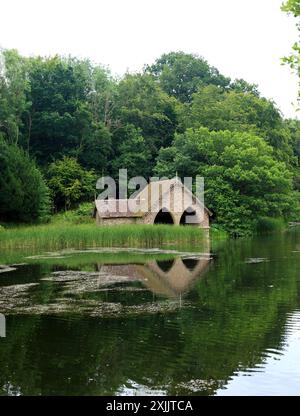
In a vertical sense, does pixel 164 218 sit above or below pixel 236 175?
below

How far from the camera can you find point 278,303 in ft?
46.2

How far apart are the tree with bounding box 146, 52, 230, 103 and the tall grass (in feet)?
128

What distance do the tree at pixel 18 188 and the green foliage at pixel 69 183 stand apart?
5059 mm

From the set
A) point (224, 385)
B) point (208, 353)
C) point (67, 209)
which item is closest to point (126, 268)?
point (208, 353)

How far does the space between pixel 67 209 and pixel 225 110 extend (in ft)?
54.4

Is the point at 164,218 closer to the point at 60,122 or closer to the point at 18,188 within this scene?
the point at 60,122

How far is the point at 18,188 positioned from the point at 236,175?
1522 cm

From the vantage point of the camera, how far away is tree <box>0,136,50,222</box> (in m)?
36.2

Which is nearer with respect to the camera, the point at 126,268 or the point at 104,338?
the point at 104,338

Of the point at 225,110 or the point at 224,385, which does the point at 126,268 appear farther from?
the point at 225,110

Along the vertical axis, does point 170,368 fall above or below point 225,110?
below

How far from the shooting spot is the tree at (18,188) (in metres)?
36.2

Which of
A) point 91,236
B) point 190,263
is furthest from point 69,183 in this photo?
point 190,263

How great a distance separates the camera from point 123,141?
51.6m
